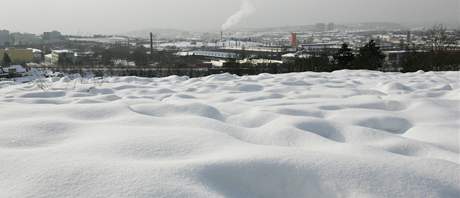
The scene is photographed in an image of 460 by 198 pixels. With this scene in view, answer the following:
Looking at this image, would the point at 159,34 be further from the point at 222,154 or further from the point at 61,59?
the point at 222,154

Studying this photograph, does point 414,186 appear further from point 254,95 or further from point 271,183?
point 254,95

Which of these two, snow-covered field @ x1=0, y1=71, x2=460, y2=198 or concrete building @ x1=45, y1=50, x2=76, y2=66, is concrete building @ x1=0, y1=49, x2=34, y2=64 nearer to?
concrete building @ x1=45, y1=50, x2=76, y2=66

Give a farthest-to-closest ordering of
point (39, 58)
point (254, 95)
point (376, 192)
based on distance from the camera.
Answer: point (39, 58)
point (254, 95)
point (376, 192)

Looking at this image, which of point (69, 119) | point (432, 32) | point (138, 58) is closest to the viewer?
point (69, 119)

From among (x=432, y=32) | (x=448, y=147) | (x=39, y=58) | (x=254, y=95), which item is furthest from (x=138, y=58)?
(x=448, y=147)

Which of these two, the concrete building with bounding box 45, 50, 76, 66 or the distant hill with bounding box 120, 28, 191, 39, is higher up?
the distant hill with bounding box 120, 28, 191, 39

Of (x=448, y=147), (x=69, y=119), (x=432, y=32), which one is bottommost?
(x=448, y=147)

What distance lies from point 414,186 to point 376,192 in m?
0.14

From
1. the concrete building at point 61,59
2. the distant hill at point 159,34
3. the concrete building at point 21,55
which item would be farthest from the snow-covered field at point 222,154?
the distant hill at point 159,34

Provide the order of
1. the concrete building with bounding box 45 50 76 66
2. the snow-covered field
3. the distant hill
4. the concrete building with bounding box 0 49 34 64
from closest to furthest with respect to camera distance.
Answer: the snow-covered field < the concrete building with bounding box 45 50 76 66 < the concrete building with bounding box 0 49 34 64 < the distant hill

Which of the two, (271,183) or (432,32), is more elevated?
(432,32)

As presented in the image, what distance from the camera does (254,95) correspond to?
153 inches

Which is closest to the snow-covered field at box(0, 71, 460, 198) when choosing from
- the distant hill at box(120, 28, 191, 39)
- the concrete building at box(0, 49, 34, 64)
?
the concrete building at box(0, 49, 34, 64)

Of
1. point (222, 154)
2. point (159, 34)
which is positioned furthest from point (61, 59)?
point (159, 34)
